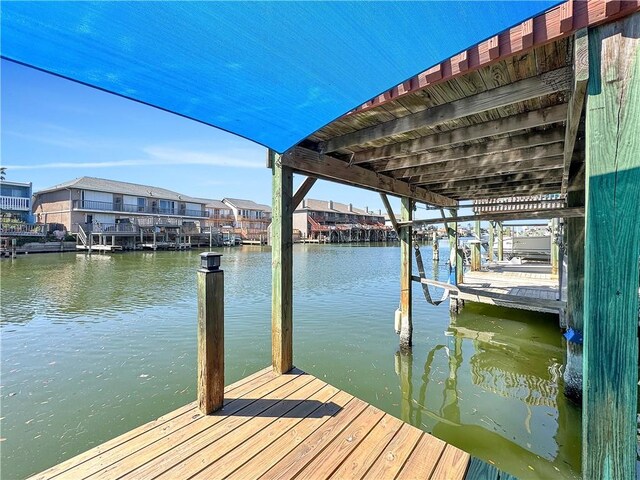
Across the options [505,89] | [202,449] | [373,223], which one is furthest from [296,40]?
[373,223]

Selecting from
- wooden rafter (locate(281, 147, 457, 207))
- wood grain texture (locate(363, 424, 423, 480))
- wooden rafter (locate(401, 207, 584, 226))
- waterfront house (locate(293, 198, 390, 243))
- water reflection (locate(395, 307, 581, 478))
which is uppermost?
waterfront house (locate(293, 198, 390, 243))

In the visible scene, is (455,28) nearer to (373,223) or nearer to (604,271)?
(604,271)

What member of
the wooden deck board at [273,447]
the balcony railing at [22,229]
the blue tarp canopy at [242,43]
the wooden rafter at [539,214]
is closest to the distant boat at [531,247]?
the wooden rafter at [539,214]

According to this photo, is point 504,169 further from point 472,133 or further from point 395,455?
point 395,455

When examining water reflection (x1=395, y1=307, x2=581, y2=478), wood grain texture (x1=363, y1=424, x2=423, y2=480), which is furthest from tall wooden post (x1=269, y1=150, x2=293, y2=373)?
water reflection (x1=395, y1=307, x2=581, y2=478)

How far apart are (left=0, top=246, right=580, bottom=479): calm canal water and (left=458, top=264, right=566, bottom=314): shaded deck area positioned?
2.81 ft

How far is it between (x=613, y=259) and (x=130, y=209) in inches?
1578

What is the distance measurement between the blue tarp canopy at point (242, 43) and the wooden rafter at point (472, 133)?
5.04ft

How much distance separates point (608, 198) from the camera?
1.29m

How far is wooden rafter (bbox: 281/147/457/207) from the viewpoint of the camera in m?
3.23

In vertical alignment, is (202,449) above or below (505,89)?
below

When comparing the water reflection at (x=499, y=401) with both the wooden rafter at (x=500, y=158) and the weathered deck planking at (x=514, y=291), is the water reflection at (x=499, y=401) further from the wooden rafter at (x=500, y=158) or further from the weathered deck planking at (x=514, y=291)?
the wooden rafter at (x=500, y=158)

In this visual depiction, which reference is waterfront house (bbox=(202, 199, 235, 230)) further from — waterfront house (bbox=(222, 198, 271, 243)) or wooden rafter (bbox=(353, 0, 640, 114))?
wooden rafter (bbox=(353, 0, 640, 114))

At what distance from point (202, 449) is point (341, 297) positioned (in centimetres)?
920
